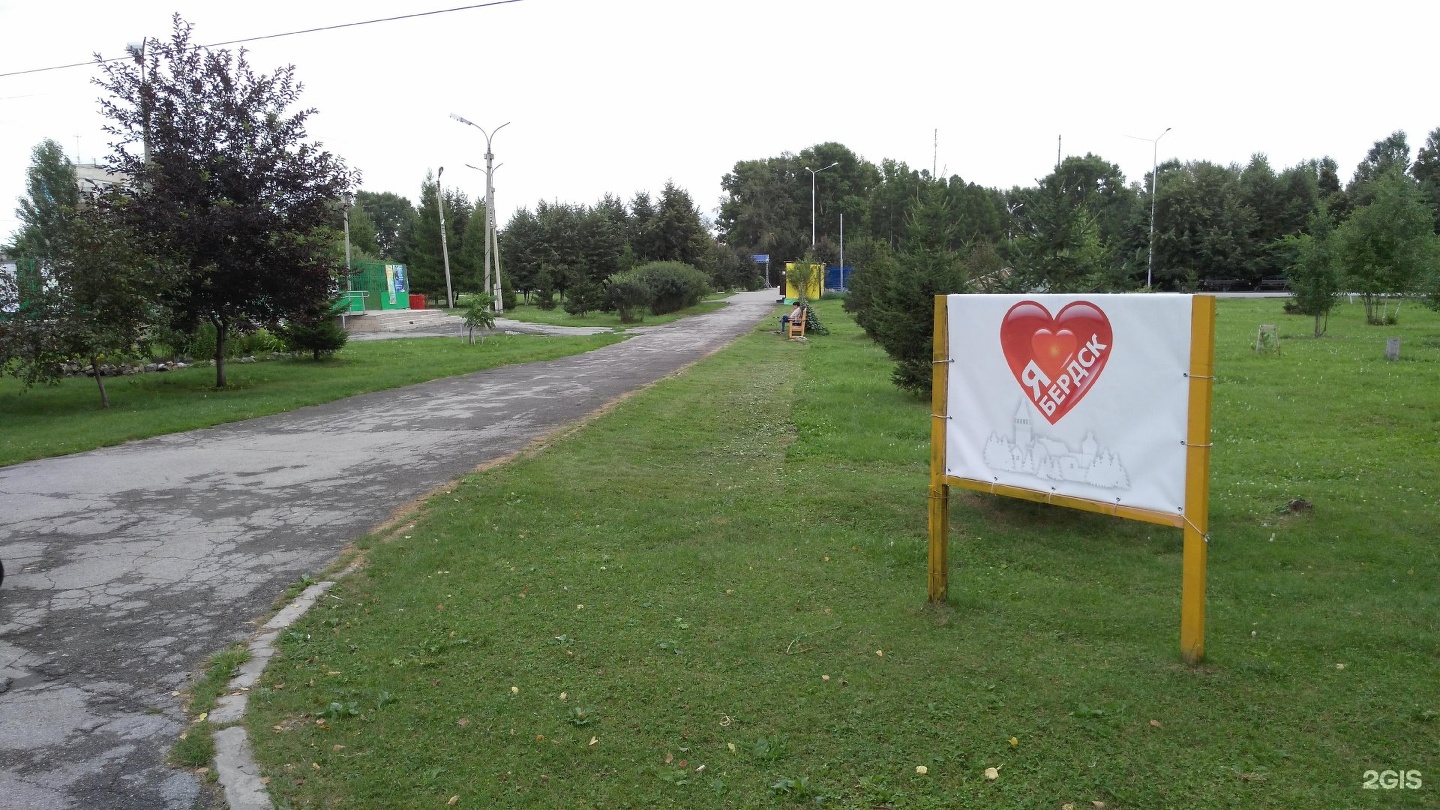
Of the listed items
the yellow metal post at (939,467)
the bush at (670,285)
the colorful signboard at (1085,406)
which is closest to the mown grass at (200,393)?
the yellow metal post at (939,467)

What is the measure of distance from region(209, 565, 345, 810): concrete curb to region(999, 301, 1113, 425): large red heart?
13.0 feet

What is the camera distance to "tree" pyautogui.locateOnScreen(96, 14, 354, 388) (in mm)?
15984

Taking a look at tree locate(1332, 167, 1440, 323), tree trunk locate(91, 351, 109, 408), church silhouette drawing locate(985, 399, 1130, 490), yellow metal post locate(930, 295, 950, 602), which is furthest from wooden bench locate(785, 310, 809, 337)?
church silhouette drawing locate(985, 399, 1130, 490)

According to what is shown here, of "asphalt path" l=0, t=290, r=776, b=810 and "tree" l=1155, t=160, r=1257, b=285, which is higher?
"tree" l=1155, t=160, r=1257, b=285

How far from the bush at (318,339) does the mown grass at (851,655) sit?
→ 51.9 feet

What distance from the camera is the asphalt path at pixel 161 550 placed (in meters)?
3.98

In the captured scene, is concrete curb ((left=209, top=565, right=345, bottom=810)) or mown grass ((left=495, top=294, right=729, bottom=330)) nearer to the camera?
concrete curb ((left=209, top=565, right=345, bottom=810))

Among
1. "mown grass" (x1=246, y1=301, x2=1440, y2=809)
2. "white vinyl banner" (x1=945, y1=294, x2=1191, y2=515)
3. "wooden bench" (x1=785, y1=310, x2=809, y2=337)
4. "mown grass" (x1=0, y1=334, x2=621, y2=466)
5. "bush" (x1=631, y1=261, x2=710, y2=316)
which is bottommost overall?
"mown grass" (x1=246, y1=301, x2=1440, y2=809)

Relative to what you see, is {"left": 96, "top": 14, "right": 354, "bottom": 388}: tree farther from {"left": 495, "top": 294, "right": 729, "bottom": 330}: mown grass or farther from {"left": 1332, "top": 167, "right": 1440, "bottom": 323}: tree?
{"left": 1332, "top": 167, "right": 1440, "bottom": 323}: tree

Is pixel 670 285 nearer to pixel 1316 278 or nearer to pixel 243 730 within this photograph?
pixel 1316 278

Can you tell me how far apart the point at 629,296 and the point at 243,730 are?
34956 millimetres

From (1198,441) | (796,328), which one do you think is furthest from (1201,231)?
(1198,441)

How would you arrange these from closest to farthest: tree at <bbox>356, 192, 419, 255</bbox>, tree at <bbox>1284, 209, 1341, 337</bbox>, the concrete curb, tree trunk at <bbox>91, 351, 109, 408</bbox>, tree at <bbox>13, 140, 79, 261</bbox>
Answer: the concrete curb, tree trunk at <bbox>91, 351, 109, 408</bbox>, tree at <bbox>1284, 209, 1341, 337</bbox>, tree at <bbox>13, 140, 79, 261</bbox>, tree at <bbox>356, 192, 419, 255</bbox>

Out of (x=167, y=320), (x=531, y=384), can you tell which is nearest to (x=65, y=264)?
(x=167, y=320)
